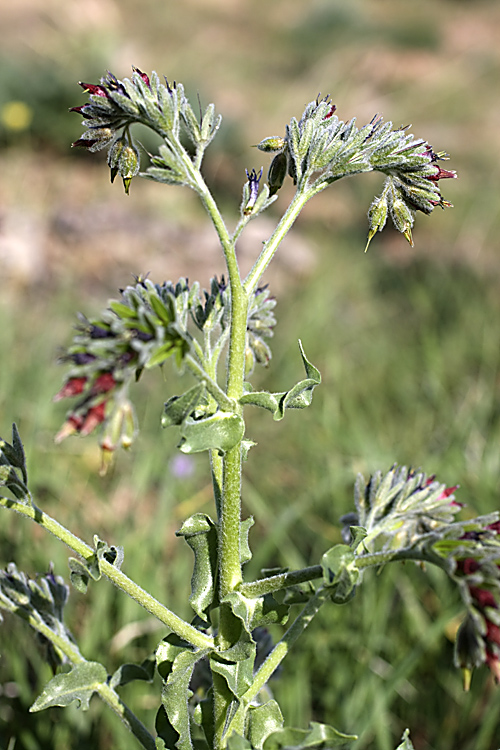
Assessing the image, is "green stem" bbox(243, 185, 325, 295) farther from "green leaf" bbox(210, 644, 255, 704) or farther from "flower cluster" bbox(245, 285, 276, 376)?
"green leaf" bbox(210, 644, 255, 704)

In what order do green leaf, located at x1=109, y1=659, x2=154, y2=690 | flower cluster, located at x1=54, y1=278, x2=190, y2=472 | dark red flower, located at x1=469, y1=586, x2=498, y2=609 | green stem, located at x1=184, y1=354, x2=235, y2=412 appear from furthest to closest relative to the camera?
green leaf, located at x1=109, y1=659, x2=154, y2=690 < dark red flower, located at x1=469, y1=586, x2=498, y2=609 < green stem, located at x1=184, y1=354, x2=235, y2=412 < flower cluster, located at x1=54, y1=278, x2=190, y2=472

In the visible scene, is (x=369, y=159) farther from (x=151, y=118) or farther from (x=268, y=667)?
(x=268, y=667)

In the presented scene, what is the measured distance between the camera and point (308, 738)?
1221 millimetres

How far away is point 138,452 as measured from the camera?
12.0 feet

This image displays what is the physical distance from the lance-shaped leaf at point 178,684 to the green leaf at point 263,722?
116 millimetres

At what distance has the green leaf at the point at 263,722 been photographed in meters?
1.25

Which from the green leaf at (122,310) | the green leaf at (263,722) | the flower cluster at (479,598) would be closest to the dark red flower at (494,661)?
the flower cluster at (479,598)

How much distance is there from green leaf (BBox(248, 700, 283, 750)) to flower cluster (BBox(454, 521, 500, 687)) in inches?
13.2

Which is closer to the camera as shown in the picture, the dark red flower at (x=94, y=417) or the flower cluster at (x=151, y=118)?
the dark red flower at (x=94, y=417)

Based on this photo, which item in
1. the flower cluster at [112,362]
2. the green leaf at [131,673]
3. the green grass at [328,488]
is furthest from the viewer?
the green grass at [328,488]

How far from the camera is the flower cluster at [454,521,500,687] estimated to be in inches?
44.4

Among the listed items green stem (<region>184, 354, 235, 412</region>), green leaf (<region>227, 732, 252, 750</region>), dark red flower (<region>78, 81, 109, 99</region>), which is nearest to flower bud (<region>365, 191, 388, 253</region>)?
green stem (<region>184, 354, 235, 412</region>)

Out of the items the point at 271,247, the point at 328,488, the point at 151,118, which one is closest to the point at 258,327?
the point at 271,247

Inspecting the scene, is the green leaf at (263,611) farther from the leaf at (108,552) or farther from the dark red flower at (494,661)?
the dark red flower at (494,661)
